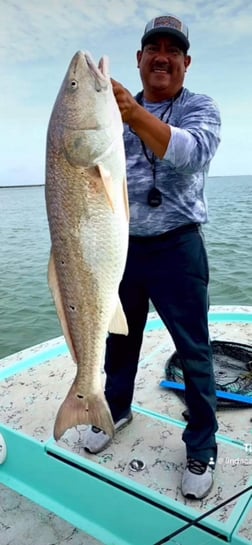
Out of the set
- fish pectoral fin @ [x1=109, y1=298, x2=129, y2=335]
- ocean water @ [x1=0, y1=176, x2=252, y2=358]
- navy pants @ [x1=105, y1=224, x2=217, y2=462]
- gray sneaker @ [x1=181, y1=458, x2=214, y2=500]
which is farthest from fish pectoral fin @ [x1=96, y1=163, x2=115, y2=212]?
ocean water @ [x1=0, y1=176, x2=252, y2=358]

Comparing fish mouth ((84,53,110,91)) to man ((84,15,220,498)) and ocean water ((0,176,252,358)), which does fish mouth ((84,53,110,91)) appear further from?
ocean water ((0,176,252,358))

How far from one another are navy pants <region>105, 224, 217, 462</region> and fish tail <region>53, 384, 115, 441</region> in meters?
0.66

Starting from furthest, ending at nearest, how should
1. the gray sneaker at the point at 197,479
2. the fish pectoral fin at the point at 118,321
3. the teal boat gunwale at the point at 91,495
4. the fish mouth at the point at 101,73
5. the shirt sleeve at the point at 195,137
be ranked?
the gray sneaker at the point at 197,479 → the teal boat gunwale at the point at 91,495 → the fish pectoral fin at the point at 118,321 → the shirt sleeve at the point at 195,137 → the fish mouth at the point at 101,73

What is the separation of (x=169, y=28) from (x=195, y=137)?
2.09 feet

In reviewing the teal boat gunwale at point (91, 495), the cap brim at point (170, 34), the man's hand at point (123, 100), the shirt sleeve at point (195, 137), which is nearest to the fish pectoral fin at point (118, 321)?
the shirt sleeve at point (195, 137)

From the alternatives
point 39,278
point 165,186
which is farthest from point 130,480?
point 39,278

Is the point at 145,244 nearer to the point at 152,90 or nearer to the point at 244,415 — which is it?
the point at 152,90

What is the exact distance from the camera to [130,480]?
2.60 meters

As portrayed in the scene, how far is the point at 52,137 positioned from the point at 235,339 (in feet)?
10.0

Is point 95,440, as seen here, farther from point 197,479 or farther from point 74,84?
point 74,84

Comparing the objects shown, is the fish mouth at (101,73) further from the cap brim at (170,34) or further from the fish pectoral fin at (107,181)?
the cap brim at (170,34)

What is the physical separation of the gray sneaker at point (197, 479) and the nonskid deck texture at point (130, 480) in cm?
4

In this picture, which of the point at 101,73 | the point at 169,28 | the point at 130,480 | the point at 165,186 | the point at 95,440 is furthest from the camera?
the point at 95,440

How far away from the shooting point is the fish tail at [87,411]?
2029 mm
